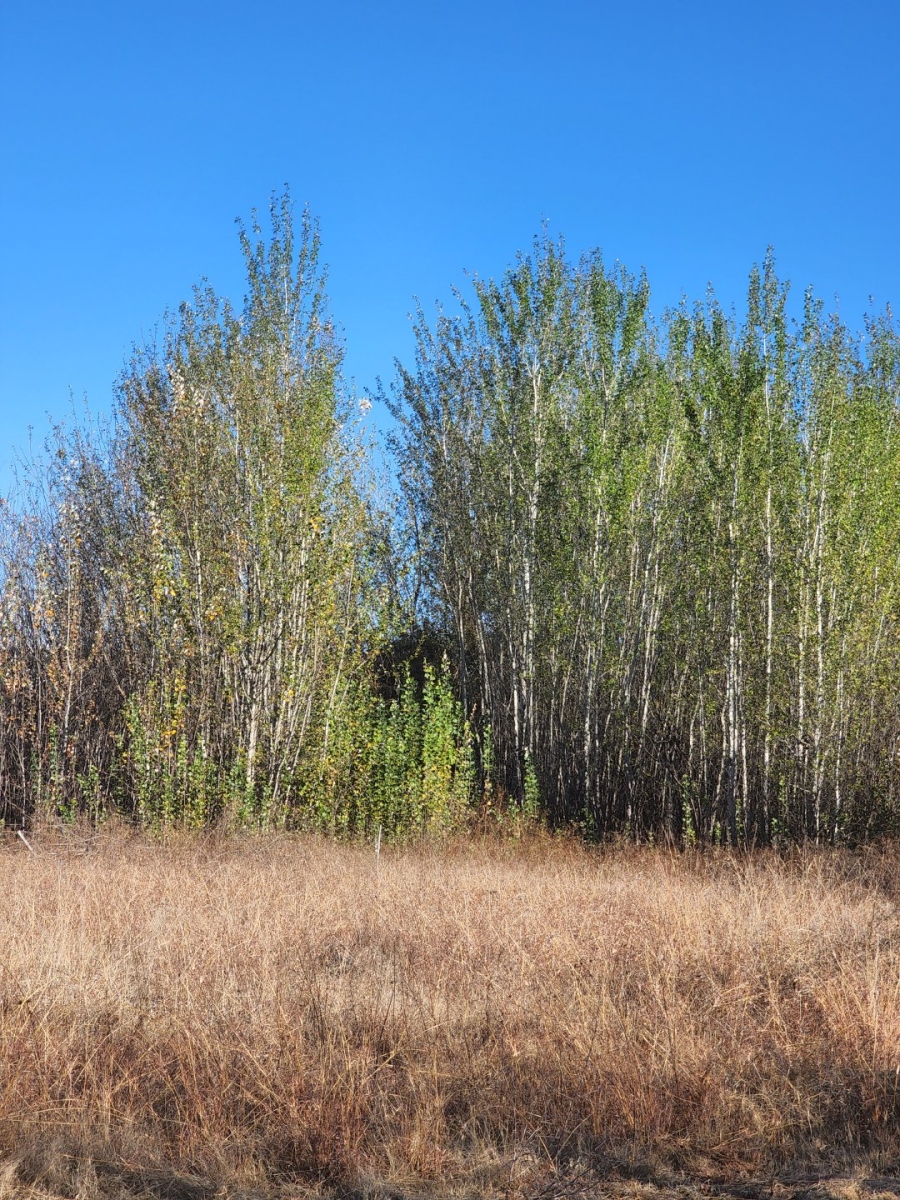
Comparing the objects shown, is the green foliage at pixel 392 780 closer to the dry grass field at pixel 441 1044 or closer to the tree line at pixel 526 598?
the tree line at pixel 526 598

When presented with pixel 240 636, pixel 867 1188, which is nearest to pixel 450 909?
pixel 867 1188

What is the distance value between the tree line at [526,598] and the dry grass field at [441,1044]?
14.2 ft

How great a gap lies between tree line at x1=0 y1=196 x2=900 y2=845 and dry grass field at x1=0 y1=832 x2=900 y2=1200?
14.2 ft

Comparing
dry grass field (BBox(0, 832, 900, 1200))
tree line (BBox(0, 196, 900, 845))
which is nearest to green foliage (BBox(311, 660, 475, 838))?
tree line (BBox(0, 196, 900, 845))

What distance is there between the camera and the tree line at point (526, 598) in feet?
38.1

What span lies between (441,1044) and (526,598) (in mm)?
9495

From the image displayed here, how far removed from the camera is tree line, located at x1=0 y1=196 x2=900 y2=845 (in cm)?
1162

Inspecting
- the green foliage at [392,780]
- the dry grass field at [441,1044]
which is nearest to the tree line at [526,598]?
the green foliage at [392,780]

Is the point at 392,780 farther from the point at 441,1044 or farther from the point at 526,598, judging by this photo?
the point at 441,1044

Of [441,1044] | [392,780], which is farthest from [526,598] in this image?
[441,1044]

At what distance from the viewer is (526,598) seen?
13.8 m

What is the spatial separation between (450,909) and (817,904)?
103 inches

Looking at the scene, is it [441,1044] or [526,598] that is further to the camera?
[526,598]

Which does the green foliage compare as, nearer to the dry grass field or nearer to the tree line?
the tree line
